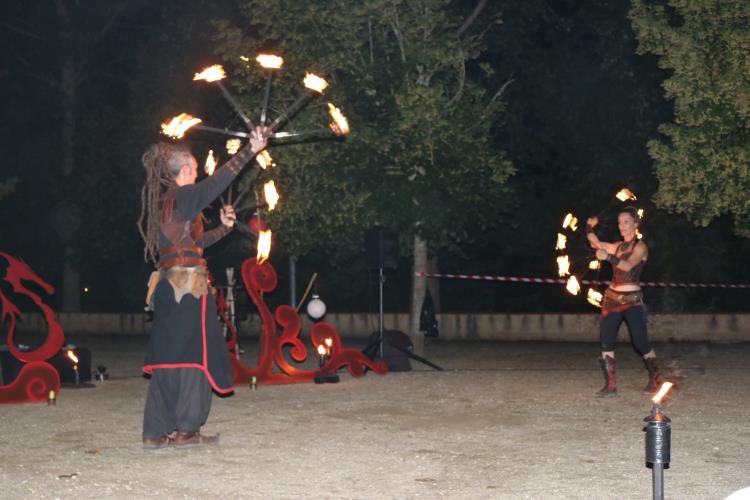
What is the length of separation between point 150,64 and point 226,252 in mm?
5270

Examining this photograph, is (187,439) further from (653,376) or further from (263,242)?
(653,376)

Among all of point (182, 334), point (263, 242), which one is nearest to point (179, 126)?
point (263, 242)

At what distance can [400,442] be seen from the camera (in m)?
9.55

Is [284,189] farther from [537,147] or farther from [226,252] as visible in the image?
[226,252]

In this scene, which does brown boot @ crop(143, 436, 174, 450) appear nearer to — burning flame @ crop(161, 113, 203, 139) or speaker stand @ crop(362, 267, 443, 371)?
burning flame @ crop(161, 113, 203, 139)

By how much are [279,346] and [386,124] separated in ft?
19.5

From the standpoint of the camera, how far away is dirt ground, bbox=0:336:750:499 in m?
7.64

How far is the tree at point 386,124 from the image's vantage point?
18234mm

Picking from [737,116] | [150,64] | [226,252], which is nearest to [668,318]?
[737,116]

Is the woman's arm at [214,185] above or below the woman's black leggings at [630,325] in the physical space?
above

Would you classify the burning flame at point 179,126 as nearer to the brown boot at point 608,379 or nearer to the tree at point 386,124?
the brown boot at point 608,379

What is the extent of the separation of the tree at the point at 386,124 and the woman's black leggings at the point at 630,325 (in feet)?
19.3

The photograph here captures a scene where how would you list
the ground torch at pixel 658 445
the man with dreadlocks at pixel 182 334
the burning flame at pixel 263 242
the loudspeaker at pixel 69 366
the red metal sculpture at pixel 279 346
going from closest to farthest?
the ground torch at pixel 658 445 < the man with dreadlocks at pixel 182 334 < the burning flame at pixel 263 242 < the red metal sculpture at pixel 279 346 < the loudspeaker at pixel 69 366

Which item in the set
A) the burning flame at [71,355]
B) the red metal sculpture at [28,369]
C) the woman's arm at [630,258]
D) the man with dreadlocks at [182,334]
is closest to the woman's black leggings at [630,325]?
the woman's arm at [630,258]
